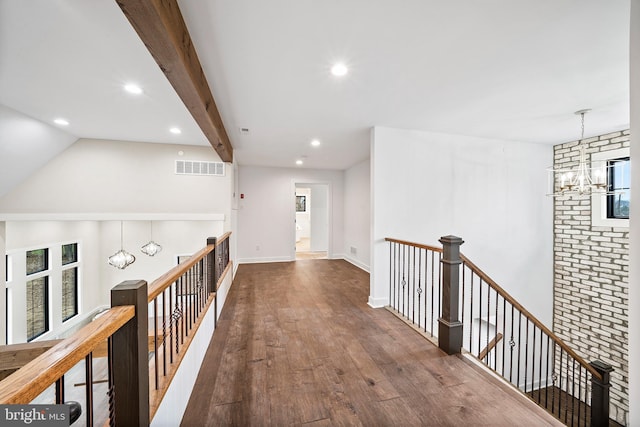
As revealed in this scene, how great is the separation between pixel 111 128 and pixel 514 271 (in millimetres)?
6691

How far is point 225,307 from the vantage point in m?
3.32

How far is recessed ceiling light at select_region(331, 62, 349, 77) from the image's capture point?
79.9 inches

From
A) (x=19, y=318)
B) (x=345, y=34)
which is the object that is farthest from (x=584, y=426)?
(x=19, y=318)

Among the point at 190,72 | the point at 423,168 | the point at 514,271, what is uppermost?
the point at 190,72

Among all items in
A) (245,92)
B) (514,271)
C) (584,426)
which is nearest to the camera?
(245,92)

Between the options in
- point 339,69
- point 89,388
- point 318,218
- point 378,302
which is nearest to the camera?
point 89,388

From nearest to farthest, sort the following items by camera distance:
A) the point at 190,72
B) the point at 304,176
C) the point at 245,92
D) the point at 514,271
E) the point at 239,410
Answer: the point at 239,410
the point at 190,72
the point at 245,92
the point at 514,271
the point at 304,176

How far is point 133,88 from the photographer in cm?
245

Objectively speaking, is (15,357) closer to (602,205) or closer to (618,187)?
(602,205)

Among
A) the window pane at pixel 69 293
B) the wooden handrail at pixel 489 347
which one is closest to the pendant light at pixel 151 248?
the window pane at pixel 69 293

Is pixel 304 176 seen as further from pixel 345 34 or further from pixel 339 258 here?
pixel 345 34

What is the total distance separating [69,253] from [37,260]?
575mm

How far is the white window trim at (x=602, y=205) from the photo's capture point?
12.0 feet

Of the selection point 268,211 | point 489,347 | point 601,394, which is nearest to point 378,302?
point 489,347
